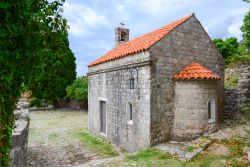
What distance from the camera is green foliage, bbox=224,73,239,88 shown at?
1631 centimetres

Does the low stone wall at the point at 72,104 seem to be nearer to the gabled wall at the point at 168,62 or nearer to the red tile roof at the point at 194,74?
the gabled wall at the point at 168,62

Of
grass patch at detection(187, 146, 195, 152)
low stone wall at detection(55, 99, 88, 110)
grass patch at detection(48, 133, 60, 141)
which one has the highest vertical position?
low stone wall at detection(55, 99, 88, 110)

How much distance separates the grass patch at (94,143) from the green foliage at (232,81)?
9.06m

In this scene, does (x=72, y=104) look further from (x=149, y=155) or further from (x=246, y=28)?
(x=149, y=155)

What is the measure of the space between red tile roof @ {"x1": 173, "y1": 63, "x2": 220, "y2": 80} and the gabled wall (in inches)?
11.4

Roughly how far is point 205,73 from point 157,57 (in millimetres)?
2257

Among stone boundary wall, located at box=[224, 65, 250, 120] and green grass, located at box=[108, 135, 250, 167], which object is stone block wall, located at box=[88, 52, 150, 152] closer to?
green grass, located at box=[108, 135, 250, 167]

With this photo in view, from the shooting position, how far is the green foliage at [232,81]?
1631cm

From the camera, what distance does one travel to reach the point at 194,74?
10609mm

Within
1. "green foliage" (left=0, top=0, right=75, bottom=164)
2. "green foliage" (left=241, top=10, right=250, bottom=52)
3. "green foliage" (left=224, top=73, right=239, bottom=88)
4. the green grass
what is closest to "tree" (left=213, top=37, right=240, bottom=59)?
"green foliage" (left=241, top=10, right=250, bottom=52)

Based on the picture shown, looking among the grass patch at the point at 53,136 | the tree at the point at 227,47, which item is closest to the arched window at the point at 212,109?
the grass patch at the point at 53,136

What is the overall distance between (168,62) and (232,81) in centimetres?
818

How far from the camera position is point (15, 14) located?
2.67 metres

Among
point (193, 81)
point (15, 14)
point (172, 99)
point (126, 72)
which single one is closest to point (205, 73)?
point (193, 81)
